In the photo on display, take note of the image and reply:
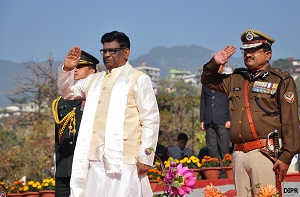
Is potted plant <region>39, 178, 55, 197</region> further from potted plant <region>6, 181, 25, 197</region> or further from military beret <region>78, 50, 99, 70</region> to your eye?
military beret <region>78, 50, 99, 70</region>

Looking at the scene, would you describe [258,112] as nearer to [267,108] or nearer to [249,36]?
[267,108]

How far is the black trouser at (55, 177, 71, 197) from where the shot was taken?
9234 mm

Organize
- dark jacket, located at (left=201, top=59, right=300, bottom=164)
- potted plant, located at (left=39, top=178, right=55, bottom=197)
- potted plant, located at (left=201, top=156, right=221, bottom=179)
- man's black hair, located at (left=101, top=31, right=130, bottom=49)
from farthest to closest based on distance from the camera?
potted plant, located at (left=201, top=156, right=221, bottom=179) < potted plant, located at (left=39, top=178, right=55, bottom=197) < man's black hair, located at (left=101, top=31, right=130, bottom=49) < dark jacket, located at (left=201, top=59, right=300, bottom=164)

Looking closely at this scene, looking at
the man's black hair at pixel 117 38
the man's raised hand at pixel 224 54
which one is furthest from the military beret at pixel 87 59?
the man's raised hand at pixel 224 54

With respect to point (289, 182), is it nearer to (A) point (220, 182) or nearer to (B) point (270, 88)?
(A) point (220, 182)

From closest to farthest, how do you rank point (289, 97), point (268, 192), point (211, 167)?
point (268, 192)
point (289, 97)
point (211, 167)

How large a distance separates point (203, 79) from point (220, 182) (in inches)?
218

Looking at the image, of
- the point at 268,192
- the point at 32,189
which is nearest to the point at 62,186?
the point at 268,192

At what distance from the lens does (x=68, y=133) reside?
9.38m

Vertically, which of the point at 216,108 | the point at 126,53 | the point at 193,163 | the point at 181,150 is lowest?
the point at 181,150

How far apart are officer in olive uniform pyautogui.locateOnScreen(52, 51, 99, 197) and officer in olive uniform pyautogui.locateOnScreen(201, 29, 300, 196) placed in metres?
2.20

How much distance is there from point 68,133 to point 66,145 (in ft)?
→ 0.44

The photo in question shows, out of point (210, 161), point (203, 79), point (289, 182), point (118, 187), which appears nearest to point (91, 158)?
point (118, 187)

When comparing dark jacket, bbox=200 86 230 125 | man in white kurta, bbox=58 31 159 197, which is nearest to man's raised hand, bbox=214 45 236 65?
man in white kurta, bbox=58 31 159 197
